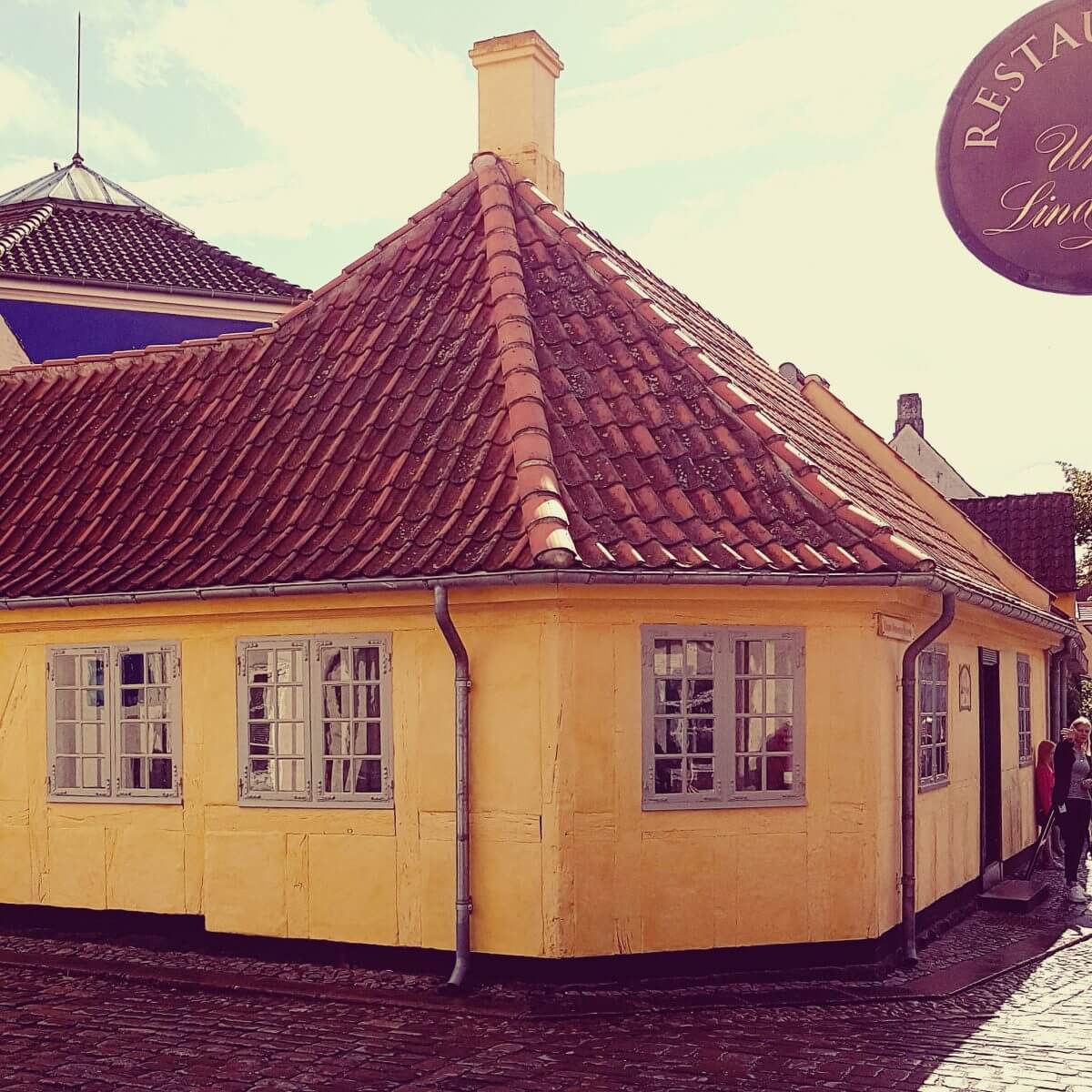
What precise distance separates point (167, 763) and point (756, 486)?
4.90 meters

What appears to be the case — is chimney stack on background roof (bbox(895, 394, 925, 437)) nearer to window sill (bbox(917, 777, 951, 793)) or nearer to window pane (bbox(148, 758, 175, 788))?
window sill (bbox(917, 777, 951, 793))

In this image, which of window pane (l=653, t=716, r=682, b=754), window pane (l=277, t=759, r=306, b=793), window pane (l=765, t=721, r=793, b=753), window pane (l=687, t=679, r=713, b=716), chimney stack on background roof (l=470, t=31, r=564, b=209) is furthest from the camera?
chimney stack on background roof (l=470, t=31, r=564, b=209)

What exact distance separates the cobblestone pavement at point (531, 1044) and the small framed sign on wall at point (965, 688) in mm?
3562

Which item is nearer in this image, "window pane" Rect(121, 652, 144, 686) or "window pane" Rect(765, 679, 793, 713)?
"window pane" Rect(765, 679, 793, 713)

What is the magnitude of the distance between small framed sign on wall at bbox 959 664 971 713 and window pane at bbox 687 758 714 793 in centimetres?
406

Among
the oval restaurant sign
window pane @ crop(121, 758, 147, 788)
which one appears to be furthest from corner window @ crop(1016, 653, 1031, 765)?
the oval restaurant sign

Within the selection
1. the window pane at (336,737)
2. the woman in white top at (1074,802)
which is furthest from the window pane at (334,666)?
the woman in white top at (1074,802)

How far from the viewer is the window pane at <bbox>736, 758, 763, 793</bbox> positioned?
1098cm

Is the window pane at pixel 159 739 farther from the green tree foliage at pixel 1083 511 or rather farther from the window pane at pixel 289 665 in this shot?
the green tree foliage at pixel 1083 511

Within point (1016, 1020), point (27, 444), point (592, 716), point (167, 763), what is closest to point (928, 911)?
point (1016, 1020)

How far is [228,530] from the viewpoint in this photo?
39.7 ft

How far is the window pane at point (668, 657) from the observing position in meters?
10.8

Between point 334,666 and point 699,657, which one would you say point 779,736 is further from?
point 334,666

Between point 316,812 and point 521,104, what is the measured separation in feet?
22.4
